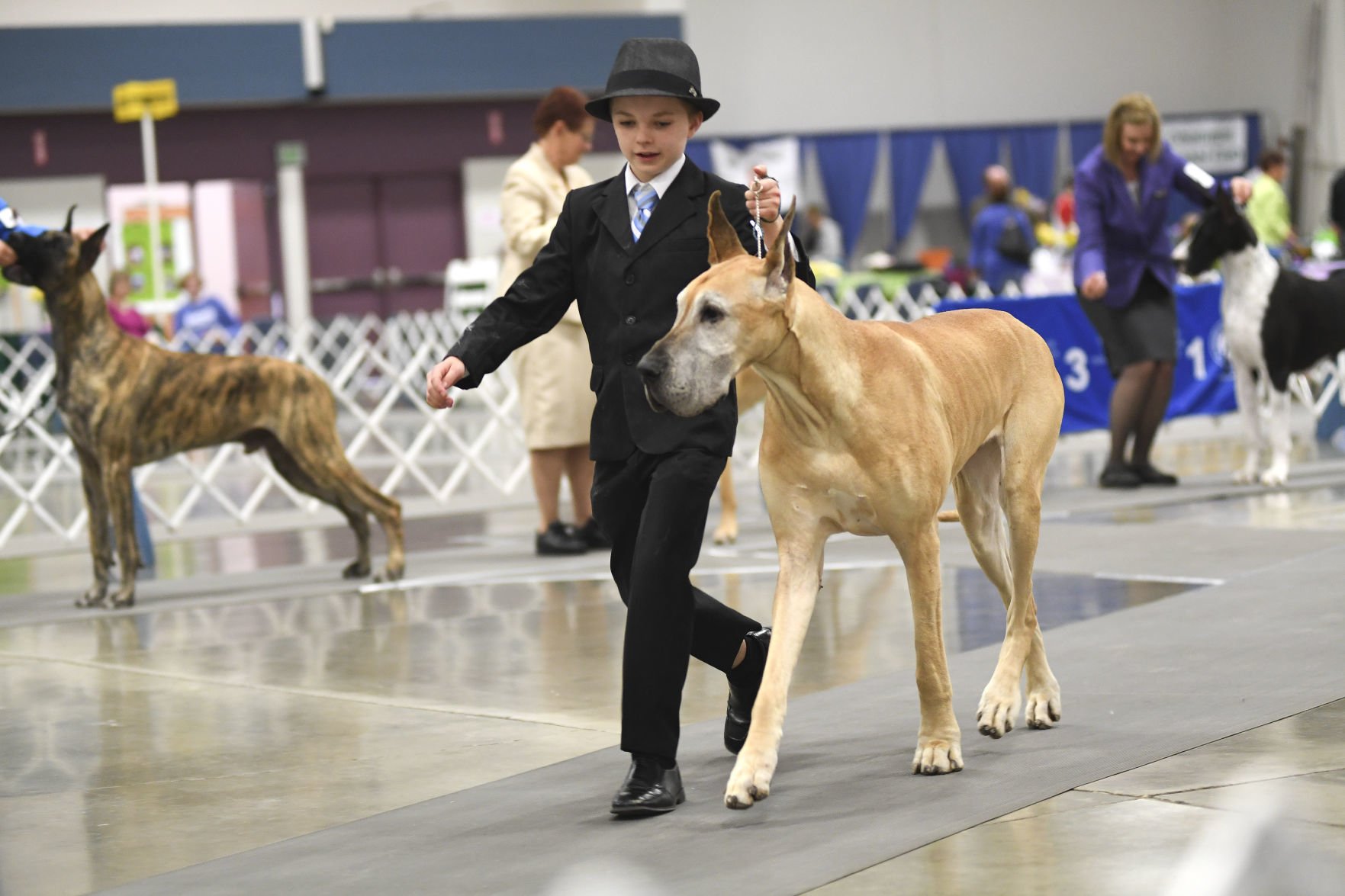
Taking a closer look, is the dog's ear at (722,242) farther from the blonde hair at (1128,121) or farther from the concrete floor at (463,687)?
the blonde hair at (1128,121)

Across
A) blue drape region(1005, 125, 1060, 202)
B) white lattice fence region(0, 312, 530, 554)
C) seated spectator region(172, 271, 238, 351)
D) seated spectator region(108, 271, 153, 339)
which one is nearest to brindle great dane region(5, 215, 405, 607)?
white lattice fence region(0, 312, 530, 554)

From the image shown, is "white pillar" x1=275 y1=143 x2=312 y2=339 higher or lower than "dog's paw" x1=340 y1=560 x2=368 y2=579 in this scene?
higher

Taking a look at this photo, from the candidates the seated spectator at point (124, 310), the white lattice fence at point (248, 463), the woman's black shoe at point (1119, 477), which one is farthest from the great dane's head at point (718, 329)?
the seated spectator at point (124, 310)

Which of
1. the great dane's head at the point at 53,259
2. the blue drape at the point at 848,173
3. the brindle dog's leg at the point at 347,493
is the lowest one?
the brindle dog's leg at the point at 347,493

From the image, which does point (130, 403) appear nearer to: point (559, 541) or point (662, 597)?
point (559, 541)

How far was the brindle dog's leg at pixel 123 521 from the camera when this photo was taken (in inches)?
251

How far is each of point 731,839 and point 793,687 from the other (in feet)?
4.80

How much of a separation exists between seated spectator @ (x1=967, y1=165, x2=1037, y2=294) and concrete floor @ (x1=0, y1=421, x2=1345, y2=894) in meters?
6.20

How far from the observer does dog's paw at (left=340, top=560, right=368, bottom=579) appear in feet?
22.9

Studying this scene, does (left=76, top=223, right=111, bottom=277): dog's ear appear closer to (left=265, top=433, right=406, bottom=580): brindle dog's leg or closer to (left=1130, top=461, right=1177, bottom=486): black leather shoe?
(left=265, top=433, right=406, bottom=580): brindle dog's leg

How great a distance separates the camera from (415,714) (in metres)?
4.44

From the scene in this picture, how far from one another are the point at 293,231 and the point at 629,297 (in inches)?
702

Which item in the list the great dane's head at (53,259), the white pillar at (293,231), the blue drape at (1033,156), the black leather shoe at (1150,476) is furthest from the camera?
the blue drape at (1033,156)

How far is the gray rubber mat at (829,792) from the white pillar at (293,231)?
668 inches
